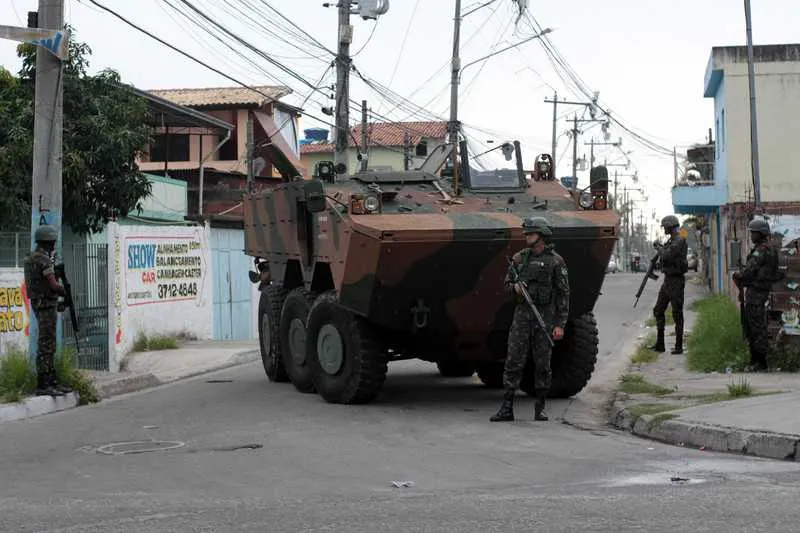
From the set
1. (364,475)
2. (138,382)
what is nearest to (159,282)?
(138,382)

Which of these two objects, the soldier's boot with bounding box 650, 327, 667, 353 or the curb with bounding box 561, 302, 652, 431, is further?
the soldier's boot with bounding box 650, 327, 667, 353

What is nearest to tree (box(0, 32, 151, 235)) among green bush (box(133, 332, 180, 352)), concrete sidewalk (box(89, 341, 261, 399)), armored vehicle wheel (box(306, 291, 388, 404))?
green bush (box(133, 332, 180, 352))

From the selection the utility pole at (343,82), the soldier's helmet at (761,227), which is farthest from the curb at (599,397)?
the utility pole at (343,82)

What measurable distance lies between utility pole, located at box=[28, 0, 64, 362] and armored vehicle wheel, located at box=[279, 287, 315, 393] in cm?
248

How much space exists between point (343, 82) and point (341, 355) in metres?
16.2

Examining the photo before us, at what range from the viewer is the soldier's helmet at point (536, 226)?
36.5 ft

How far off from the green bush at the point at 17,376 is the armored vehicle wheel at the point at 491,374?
4764 millimetres

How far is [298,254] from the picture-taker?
13695mm

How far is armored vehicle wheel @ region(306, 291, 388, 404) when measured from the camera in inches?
481

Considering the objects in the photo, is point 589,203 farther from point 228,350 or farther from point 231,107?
point 231,107

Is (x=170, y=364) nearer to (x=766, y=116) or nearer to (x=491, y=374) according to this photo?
(x=491, y=374)

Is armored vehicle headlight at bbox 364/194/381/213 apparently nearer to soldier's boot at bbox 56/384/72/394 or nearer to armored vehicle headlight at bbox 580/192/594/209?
armored vehicle headlight at bbox 580/192/594/209

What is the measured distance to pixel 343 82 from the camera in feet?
91.7

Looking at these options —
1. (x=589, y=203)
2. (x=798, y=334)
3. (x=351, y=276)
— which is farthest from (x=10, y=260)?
(x=798, y=334)
